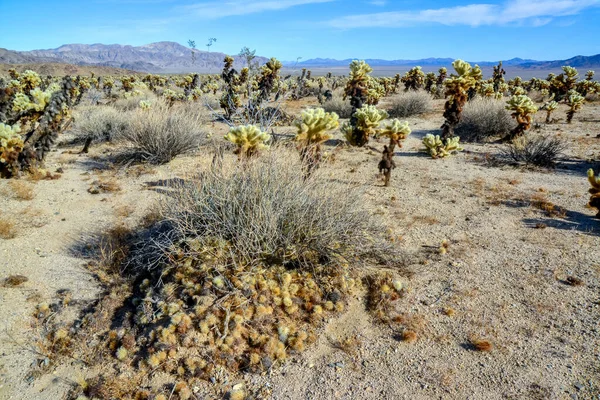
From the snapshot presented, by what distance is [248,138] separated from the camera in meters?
5.92

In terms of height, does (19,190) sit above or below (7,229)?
above

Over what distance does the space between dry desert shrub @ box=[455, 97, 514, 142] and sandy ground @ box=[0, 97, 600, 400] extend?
13.8 feet

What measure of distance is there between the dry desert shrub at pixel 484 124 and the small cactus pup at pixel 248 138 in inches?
306

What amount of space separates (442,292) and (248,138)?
143 inches

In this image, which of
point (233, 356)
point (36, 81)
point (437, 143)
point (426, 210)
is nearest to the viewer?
point (233, 356)

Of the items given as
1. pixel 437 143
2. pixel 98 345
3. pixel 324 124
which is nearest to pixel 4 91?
pixel 324 124

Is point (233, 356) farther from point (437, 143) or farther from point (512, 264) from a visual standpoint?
point (437, 143)

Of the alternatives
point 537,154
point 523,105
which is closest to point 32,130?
point 537,154

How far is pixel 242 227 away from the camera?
12.6 ft

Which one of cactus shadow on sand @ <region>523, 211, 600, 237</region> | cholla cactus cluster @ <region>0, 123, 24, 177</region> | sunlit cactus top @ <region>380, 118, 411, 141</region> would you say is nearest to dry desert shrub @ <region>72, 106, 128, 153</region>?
cholla cactus cluster @ <region>0, 123, 24, 177</region>

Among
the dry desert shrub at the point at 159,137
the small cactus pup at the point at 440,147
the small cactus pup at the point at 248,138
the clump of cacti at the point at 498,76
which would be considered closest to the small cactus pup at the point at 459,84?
the small cactus pup at the point at 440,147

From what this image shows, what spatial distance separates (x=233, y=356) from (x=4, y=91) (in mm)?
8871

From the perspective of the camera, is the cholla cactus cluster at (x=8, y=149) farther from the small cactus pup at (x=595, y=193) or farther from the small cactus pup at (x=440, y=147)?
the small cactus pup at (x=595, y=193)

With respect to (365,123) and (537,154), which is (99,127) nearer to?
(365,123)
